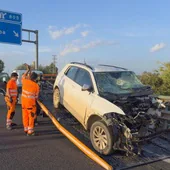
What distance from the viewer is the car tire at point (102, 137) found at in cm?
A: 521

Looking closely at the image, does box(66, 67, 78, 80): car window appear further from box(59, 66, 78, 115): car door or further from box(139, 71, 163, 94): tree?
box(139, 71, 163, 94): tree

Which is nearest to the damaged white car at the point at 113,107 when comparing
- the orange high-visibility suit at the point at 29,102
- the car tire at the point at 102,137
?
the car tire at the point at 102,137

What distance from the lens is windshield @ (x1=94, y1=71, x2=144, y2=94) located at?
6.23 metres

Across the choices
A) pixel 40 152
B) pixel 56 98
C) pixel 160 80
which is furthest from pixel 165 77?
pixel 40 152

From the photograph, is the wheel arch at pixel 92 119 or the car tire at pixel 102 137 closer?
the car tire at pixel 102 137

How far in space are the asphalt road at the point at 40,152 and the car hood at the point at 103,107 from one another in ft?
3.31

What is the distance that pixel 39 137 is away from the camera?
22.9ft

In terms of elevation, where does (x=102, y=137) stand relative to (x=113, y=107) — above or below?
below

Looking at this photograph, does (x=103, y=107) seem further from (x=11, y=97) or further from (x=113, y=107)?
(x=11, y=97)

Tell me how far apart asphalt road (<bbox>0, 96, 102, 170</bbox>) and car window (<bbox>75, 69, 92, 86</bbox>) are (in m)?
1.55

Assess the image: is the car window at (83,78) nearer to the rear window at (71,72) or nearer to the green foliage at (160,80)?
the rear window at (71,72)

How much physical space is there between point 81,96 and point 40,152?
1.66 m

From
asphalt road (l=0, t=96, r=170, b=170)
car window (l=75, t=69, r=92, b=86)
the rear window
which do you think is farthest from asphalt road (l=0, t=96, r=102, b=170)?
the rear window

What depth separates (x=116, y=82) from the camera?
660 centimetres
